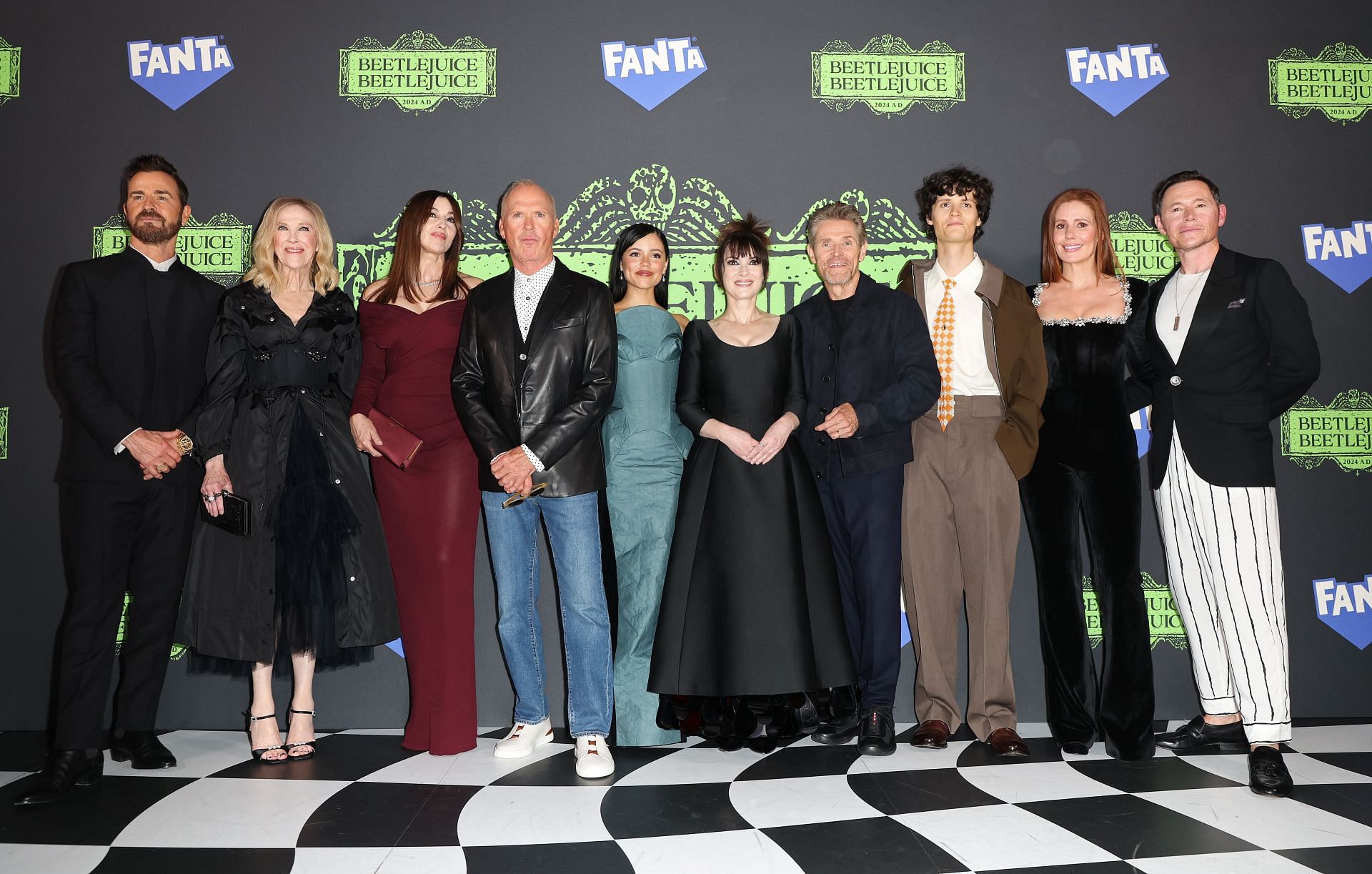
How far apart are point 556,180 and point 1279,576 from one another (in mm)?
3053

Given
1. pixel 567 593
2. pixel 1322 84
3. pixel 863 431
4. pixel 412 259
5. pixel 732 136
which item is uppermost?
pixel 1322 84

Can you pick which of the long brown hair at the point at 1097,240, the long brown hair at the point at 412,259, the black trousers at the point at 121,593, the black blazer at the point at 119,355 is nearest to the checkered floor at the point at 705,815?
the black trousers at the point at 121,593

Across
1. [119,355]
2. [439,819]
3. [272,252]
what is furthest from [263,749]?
[272,252]

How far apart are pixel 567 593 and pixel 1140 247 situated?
279cm

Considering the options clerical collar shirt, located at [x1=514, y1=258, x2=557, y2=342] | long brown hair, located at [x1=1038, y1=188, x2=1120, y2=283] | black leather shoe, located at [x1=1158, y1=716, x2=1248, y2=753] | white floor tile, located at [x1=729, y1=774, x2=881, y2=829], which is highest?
long brown hair, located at [x1=1038, y1=188, x2=1120, y2=283]

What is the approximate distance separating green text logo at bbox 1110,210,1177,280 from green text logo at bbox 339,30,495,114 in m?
2.71

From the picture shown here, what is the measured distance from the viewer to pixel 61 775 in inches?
113

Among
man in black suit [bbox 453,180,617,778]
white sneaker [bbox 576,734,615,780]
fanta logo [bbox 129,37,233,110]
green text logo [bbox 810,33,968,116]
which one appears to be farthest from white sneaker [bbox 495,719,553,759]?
fanta logo [bbox 129,37,233,110]

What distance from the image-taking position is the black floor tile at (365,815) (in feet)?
8.11

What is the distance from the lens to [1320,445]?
12.8 feet

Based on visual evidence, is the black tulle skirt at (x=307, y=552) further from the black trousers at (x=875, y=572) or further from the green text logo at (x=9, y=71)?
the green text logo at (x=9, y=71)

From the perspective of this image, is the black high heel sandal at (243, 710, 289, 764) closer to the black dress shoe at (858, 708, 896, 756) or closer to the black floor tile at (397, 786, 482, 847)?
the black floor tile at (397, 786, 482, 847)

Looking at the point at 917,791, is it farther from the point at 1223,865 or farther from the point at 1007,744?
the point at 1223,865

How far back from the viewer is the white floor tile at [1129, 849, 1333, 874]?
2236mm
